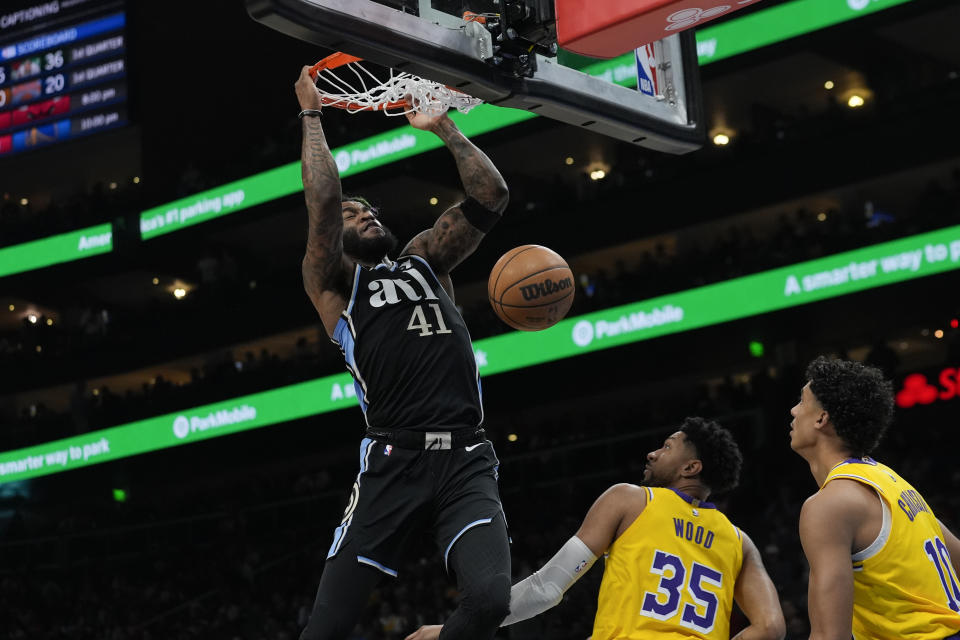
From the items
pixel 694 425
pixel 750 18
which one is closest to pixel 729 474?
pixel 694 425

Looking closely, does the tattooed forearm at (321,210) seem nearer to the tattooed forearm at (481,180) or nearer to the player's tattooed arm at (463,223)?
the player's tattooed arm at (463,223)

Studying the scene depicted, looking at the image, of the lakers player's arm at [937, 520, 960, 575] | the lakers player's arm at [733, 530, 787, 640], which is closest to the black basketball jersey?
the lakers player's arm at [733, 530, 787, 640]

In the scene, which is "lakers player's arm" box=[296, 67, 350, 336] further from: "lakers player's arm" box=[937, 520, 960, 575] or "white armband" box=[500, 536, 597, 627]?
"lakers player's arm" box=[937, 520, 960, 575]

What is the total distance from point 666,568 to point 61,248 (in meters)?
21.2

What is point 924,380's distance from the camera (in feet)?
55.3

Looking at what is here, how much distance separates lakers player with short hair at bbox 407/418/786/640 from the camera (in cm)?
471

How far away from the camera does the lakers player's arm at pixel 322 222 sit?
180 inches

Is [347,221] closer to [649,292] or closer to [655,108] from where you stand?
[655,108]

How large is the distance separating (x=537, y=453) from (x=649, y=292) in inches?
119

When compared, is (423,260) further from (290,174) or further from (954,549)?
(290,174)

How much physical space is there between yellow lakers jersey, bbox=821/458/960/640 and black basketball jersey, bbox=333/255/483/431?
1.45m

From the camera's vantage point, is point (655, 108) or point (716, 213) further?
point (716, 213)

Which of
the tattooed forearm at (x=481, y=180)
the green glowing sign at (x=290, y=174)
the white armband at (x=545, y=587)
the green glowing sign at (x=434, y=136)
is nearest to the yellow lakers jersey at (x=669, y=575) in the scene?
the white armband at (x=545, y=587)

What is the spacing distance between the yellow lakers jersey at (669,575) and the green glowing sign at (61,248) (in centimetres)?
2058
